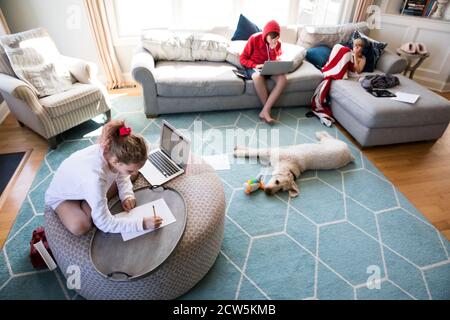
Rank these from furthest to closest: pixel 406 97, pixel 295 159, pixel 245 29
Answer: pixel 245 29, pixel 406 97, pixel 295 159

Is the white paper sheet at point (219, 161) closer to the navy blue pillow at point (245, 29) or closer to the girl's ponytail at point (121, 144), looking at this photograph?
the girl's ponytail at point (121, 144)

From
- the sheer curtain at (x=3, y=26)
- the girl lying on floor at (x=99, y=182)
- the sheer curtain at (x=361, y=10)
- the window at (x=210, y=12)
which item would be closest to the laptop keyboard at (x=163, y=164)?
the girl lying on floor at (x=99, y=182)

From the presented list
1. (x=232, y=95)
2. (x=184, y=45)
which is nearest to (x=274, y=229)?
(x=232, y=95)

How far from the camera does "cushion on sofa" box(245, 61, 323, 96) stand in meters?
2.92

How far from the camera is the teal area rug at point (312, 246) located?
148 centimetres

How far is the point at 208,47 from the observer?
3051 millimetres

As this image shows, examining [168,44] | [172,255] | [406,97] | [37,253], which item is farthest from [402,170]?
[37,253]

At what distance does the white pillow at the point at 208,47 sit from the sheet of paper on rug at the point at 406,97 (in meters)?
1.84

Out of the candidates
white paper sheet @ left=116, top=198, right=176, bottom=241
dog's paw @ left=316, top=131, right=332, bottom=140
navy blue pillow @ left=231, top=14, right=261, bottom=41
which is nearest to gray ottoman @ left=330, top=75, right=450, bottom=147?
dog's paw @ left=316, top=131, right=332, bottom=140

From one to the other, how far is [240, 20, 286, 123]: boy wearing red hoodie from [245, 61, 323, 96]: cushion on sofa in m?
0.06

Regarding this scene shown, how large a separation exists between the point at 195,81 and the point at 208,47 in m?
0.60

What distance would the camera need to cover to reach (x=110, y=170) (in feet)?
4.11

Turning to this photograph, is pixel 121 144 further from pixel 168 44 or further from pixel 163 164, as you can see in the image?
→ pixel 168 44

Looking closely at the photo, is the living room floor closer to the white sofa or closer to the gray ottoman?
the gray ottoman
